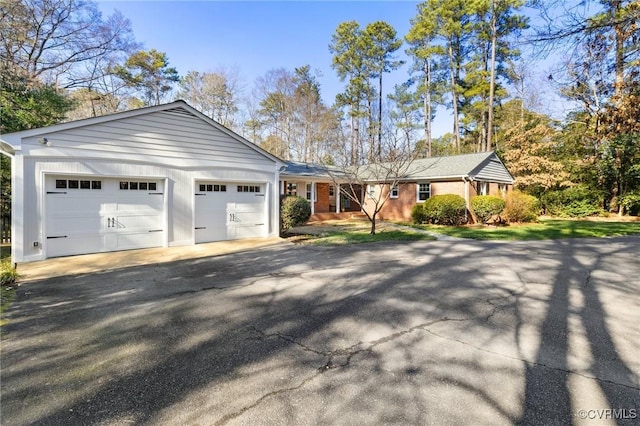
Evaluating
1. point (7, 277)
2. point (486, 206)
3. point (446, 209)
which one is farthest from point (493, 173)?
point (7, 277)

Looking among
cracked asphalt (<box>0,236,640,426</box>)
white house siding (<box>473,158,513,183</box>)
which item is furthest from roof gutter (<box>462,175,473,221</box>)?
cracked asphalt (<box>0,236,640,426</box>)

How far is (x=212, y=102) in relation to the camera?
2906cm

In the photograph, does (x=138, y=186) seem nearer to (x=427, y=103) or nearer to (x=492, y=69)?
(x=492, y=69)

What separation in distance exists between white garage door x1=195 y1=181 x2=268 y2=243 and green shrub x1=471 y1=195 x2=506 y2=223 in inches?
445

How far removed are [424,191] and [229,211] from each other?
40.5 ft

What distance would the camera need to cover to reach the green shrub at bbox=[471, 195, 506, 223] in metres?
16.1

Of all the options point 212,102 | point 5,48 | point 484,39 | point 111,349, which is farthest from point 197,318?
point 484,39

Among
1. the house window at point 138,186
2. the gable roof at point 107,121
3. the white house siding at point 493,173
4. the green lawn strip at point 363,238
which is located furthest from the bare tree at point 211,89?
the white house siding at point 493,173

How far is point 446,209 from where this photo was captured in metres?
16.0

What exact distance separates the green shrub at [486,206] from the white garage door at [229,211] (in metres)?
11.3

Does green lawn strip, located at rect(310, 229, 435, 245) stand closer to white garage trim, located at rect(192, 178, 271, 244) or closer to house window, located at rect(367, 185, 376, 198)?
white garage trim, located at rect(192, 178, 271, 244)

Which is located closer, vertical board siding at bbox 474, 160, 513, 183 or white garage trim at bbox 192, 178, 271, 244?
white garage trim at bbox 192, 178, 271, 244

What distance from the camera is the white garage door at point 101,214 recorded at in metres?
8.09

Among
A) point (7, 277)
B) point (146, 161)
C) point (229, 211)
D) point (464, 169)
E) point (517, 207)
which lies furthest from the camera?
point (464, 169)
